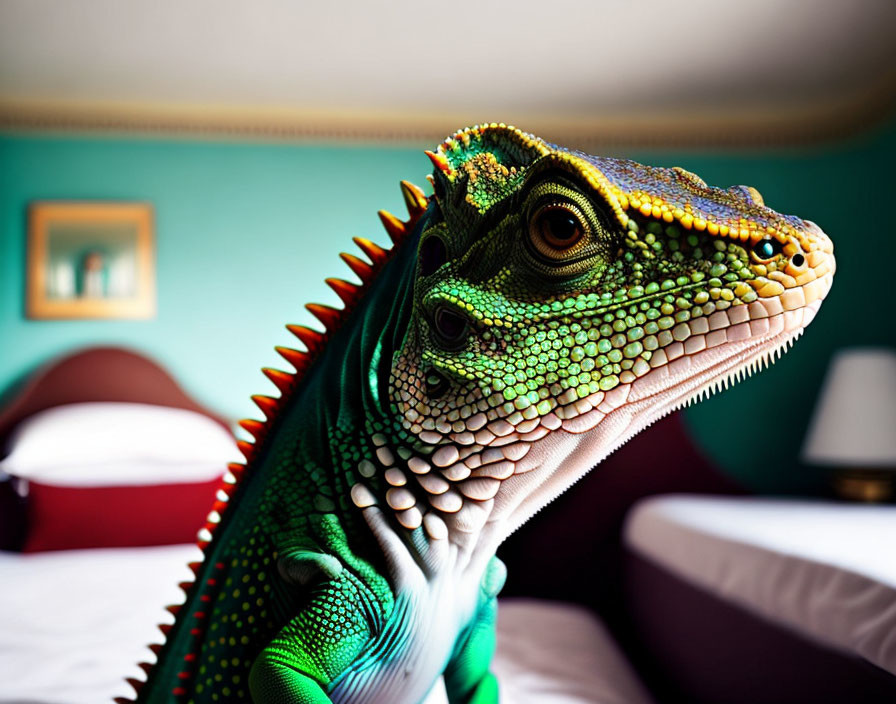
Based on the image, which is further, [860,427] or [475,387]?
[860,427]

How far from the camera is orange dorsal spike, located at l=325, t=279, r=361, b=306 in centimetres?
70

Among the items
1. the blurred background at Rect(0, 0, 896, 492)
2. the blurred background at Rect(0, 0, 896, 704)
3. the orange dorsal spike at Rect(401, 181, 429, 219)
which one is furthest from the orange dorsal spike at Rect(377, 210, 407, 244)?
the blurred background at Rect(0, 0, 896, 492)

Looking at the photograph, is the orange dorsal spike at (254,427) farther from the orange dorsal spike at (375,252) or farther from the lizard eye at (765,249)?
the lizard eye at (765,249)

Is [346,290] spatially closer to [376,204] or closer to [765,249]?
[765,249]

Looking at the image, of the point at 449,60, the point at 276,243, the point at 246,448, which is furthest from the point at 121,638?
the point at 449,60

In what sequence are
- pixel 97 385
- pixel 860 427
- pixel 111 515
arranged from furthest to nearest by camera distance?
pixel 97 385 → pixel 860 427 → pixel 111 515

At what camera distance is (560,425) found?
536 mm

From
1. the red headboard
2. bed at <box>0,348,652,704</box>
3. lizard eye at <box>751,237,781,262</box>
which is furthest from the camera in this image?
the red headboard

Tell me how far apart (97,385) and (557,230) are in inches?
152

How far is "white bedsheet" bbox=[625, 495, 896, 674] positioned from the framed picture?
9.78 feet

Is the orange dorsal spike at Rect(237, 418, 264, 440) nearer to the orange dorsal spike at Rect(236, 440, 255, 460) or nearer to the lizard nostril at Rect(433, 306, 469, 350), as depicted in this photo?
the orange dorsal spike at Rect(236, 440, 255, 460)

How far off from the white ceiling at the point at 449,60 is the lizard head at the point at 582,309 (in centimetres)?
285

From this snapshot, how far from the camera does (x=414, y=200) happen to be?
69 cm

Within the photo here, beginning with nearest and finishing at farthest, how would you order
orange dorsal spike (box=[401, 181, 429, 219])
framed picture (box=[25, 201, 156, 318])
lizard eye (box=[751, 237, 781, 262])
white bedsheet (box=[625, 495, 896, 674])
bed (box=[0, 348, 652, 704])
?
lizard eye (box=[751, 237, 781, 262]) < orange dorsal spike (box=[401, 181, 429, 219]) < white bedsheet (box=[625, 495, 896, 674]) < bed (box=[0, 348, 652, 704]) < framed picture (box=[25, 201, 156, 318])
